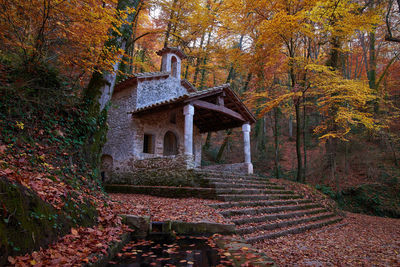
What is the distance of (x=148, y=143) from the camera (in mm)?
11812

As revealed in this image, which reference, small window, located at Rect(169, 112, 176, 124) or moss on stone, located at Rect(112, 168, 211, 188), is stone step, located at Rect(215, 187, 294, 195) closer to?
moss on stone, located at Rect(112, 168, 211, 188)

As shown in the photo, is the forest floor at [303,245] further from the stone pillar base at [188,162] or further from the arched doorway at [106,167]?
the arched doorway at [106,167]

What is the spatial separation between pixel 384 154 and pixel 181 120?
11832 millimetres

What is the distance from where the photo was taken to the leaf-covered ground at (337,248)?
12.1ft

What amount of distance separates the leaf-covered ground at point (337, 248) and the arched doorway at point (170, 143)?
27.0ft

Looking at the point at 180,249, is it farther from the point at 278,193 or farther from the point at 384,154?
the point at 384,154

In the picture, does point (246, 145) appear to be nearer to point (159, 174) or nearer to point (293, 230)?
point (159, 174)

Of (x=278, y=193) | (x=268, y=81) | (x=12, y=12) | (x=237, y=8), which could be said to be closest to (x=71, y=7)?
(x=12, y=12)

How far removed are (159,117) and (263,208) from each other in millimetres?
7204

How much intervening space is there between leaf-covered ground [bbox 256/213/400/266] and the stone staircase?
34cm

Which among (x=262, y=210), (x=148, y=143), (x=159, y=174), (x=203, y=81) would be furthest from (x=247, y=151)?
(x=203, y=81)

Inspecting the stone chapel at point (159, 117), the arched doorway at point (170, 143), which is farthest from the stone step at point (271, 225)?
the arched doorway at point (170, 143)

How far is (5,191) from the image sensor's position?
213cm

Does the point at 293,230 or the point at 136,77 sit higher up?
the point at 136,77
